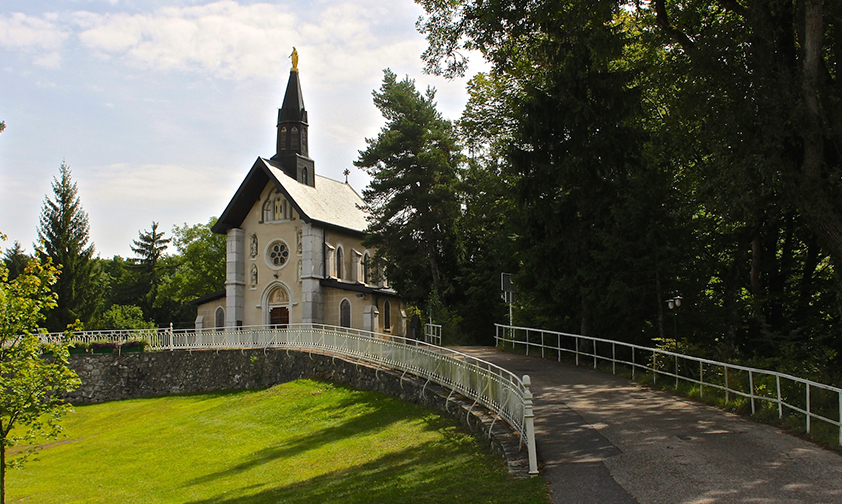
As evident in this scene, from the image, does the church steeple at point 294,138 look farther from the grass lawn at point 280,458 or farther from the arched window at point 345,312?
the grass lawn at point 280,458

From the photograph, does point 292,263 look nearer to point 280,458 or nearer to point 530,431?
point 280,458

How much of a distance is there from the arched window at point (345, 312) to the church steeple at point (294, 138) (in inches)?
356

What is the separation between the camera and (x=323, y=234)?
37.1 m

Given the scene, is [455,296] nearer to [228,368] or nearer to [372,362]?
[228,368]

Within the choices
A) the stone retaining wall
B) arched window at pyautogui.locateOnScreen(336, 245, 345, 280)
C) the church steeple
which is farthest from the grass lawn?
the church steeple

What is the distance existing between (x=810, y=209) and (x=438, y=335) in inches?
849

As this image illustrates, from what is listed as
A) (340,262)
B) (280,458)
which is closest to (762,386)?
(280,458)

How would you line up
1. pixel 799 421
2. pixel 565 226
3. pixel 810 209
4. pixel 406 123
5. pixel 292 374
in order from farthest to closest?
pixel 406 123 < pixel 292 374 < pixel 565 226 < pixel 810 209 < pixel 799 421

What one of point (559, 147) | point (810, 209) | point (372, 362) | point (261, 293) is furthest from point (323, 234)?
point (810, 209)

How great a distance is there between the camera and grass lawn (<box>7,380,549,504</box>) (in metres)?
10.1

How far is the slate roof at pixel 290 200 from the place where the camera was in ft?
119

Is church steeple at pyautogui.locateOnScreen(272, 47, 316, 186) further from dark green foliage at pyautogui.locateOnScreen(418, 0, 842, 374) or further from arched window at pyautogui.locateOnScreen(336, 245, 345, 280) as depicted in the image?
dark green foliage at pyautogui.locateOnScreen(418, 0, 842, 374)

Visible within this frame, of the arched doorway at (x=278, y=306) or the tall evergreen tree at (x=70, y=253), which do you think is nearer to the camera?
the arched doorway at (x=278, y=306)

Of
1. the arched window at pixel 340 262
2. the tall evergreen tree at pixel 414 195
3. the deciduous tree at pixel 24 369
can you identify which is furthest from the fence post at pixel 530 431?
the arched window at pixel 340 262
